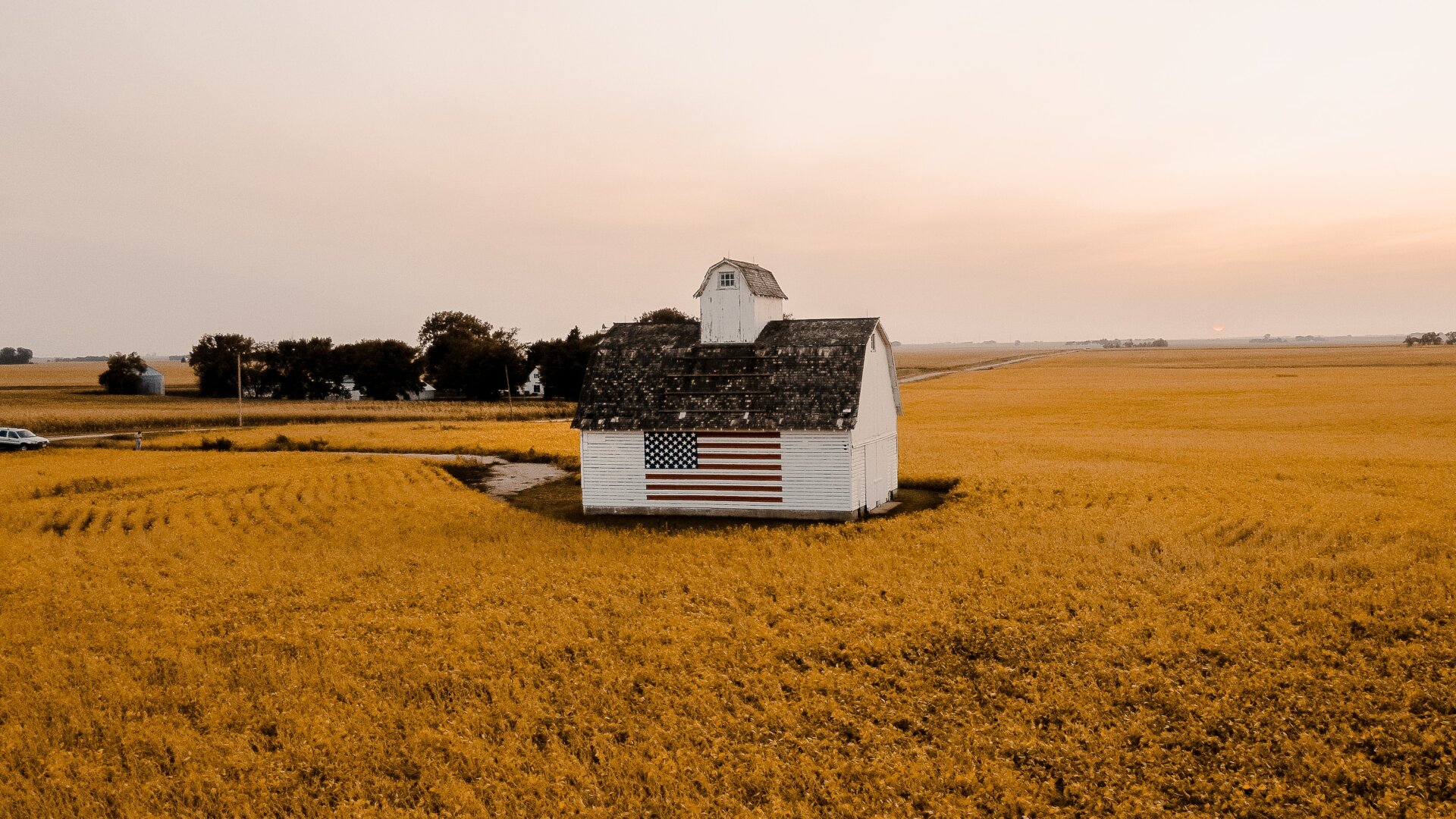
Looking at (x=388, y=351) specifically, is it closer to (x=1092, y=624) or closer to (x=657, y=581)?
(x=657, y=581)

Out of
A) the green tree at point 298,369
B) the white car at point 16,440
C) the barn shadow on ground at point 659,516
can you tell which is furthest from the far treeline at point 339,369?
the barn shadow on ground at point 659,516

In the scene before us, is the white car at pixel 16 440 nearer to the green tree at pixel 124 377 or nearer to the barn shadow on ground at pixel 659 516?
the barn shadow on ground at pixel 659 516

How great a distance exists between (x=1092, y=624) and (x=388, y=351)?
114 m

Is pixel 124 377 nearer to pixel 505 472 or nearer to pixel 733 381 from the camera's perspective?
pixel 505 472

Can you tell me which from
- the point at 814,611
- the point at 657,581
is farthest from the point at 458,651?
the point at 814,611

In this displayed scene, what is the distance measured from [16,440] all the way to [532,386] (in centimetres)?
6739

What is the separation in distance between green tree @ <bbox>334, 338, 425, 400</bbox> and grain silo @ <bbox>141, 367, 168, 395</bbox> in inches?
1018

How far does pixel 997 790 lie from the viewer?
11.5m

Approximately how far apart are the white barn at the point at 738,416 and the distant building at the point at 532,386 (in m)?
83.8

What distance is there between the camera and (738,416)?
2939cm

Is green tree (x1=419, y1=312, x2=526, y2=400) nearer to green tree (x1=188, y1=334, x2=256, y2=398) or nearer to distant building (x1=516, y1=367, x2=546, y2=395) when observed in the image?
distant building (x1=516, y1=367, x2=546, y2=395)

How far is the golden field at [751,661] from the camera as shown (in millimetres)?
11695

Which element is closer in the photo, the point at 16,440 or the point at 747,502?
the point at 747,502

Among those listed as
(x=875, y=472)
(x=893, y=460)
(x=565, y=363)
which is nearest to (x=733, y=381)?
(x=875, y=472)
